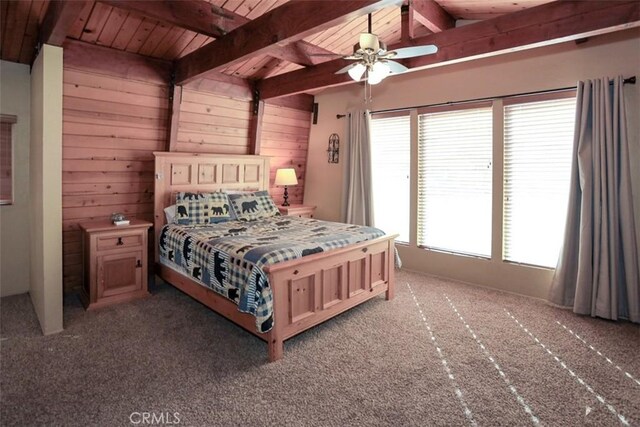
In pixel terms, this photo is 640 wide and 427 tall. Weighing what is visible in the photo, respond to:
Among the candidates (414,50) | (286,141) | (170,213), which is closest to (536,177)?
(414,50)

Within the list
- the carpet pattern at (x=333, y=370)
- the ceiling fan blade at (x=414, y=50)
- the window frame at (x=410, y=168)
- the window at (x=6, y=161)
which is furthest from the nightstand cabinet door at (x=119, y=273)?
the window frame at (x=410, y=168)

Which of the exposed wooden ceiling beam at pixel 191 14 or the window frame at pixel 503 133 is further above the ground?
the exposed wooden ceiling beam at pixel 191 14

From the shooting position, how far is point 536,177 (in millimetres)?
3664

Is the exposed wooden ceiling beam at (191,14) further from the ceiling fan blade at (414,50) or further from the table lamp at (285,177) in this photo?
the table lamp at (285,177)

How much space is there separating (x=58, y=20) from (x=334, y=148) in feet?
11.4

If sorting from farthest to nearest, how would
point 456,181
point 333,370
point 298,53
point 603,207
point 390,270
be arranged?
1. point 456,181
2. point 298,53
3. point 390,270
4. point 603,207
5. point 333,370

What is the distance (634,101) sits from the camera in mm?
3066

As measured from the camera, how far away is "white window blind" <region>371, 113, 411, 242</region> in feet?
15.4

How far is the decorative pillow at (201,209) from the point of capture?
153 inches

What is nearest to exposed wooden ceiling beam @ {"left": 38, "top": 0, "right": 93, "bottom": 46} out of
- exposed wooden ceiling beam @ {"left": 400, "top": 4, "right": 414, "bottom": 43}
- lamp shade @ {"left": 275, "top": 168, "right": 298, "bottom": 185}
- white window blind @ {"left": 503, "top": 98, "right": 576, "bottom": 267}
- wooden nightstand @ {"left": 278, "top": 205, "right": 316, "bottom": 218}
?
exposed wooden ceiling beam @ {"left": 400, "top": 4, "right": 414, "bottom": 43}

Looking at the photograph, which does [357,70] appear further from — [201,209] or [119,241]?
[119,241]

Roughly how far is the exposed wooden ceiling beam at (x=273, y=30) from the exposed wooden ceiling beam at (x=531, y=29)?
46.9 inches

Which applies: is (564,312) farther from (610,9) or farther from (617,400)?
(610,9)

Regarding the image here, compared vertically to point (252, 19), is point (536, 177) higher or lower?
lower
